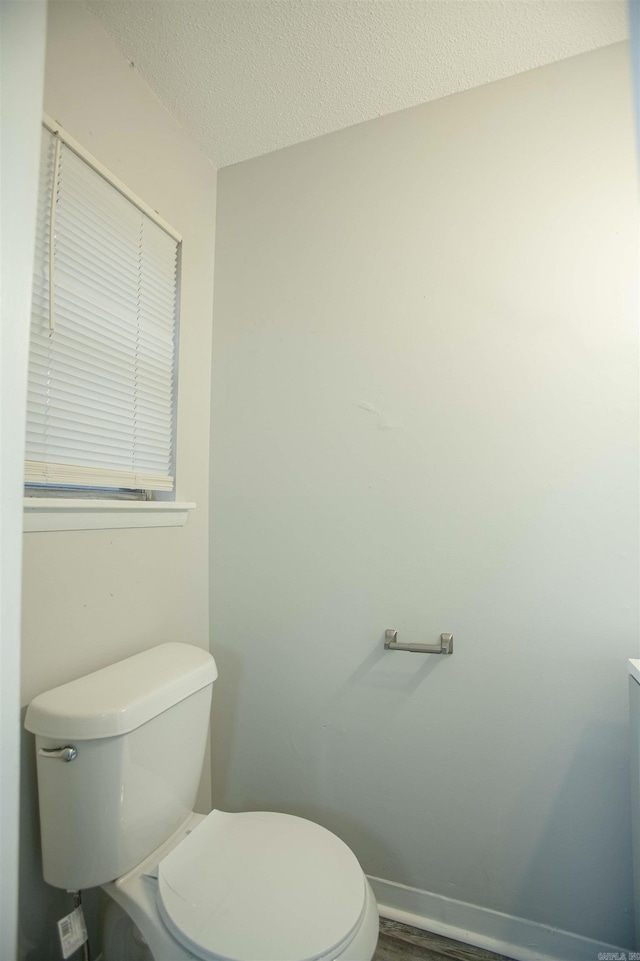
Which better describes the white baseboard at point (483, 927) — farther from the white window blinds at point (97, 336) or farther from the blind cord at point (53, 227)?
the blind cord at point (53, 227)

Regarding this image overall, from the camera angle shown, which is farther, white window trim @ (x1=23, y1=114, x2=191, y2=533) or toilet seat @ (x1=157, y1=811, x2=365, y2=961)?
white window trim @ (x1=23, y1=114, x2=191, y2=533)

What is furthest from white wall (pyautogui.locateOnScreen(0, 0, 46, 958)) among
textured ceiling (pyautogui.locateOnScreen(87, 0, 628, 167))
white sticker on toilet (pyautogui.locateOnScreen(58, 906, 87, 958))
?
textured ceiling (pyautogui.locateOnScreen(87, 0, 628, 167))

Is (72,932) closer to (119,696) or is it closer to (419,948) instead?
(119,696)

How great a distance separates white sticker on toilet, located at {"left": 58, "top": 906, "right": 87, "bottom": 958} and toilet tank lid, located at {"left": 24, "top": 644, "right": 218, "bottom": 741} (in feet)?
1.33

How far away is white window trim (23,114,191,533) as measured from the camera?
2.95 feet

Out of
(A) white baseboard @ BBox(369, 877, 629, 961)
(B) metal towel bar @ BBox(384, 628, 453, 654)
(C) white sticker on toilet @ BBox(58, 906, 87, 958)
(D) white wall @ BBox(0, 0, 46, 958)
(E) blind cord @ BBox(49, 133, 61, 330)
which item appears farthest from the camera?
(B) metal towel bar @ BBox(384, 628, 453, 654)

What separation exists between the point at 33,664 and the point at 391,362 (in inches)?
45.4

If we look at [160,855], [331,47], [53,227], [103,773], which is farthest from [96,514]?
[331,47]

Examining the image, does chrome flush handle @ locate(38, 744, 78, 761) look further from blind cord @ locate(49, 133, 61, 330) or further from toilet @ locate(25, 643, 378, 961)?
blind cord @ locate(49, 133, 61, 330)

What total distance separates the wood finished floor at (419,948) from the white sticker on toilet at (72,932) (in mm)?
731

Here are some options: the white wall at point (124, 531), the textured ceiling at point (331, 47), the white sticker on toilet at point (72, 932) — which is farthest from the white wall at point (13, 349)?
the textured ceiling at point (331, 47)

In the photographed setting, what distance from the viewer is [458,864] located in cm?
116

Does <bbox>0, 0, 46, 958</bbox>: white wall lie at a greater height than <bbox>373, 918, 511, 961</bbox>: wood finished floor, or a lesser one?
greater

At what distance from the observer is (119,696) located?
86 cm
